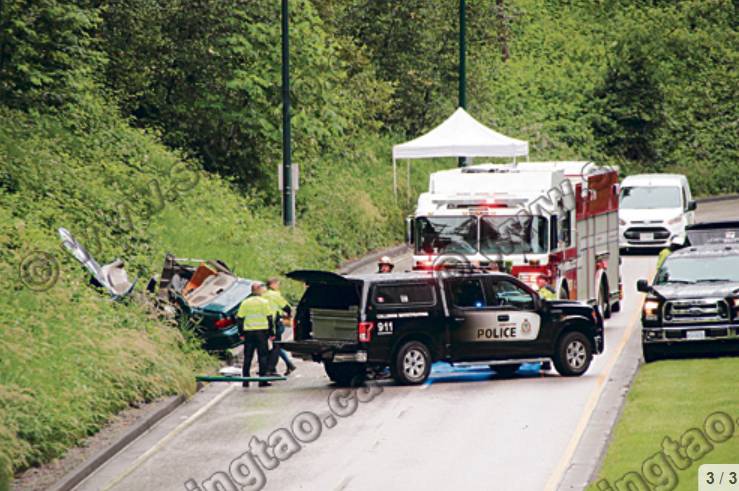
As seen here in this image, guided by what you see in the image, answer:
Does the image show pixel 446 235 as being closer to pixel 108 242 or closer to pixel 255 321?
pixel 255 321

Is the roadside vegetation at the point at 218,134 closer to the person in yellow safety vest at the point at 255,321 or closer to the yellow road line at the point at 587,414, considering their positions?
the person in yellow safety vest at the point at 255,321

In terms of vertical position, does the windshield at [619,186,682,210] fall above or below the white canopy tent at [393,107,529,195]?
below

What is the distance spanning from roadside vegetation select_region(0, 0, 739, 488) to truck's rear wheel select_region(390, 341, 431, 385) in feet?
10.5

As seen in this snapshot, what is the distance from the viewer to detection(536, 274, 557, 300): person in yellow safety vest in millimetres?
26375

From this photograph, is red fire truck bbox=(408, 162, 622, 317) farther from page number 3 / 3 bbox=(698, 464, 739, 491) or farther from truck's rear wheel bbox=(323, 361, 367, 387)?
page number 3 / 3 bbox=(698, 464, 739, 491)

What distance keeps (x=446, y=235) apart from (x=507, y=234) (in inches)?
42.5

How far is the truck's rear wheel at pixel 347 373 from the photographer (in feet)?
80.9

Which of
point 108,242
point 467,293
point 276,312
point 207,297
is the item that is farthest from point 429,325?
point 108,242

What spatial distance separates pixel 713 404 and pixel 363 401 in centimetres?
516

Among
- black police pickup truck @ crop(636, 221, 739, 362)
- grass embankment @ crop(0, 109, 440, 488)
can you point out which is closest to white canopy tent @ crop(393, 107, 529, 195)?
grass embankment @ crop(0, 109, 440, 488)

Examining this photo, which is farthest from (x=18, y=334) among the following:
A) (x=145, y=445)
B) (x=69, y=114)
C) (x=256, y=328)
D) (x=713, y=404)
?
(x=69, y=114)

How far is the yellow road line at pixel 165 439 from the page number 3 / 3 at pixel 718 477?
6.52 meters

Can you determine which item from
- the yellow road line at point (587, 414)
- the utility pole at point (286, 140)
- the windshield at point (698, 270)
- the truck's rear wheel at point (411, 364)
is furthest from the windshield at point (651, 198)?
the truck's rear wheel at point (411, 364)

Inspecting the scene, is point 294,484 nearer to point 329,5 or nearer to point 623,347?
point 623,347
